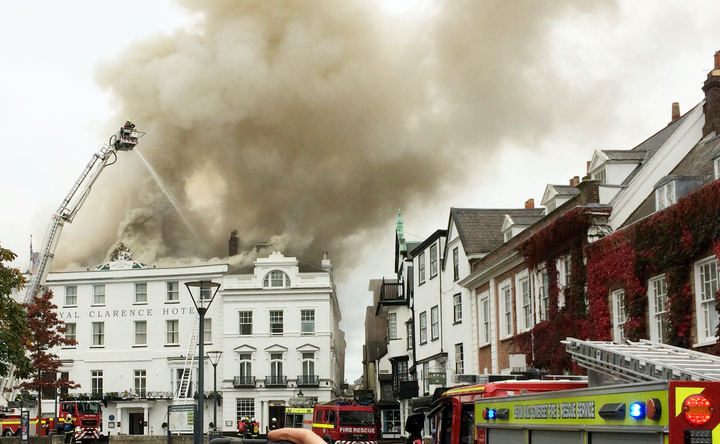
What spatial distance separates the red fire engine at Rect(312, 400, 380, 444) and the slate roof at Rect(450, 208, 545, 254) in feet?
26.1

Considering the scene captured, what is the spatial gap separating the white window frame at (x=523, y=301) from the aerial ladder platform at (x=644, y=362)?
1872 centimetres

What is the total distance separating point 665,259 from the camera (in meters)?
20.9

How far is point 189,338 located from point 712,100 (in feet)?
173

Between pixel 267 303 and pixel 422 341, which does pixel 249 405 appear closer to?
pixel 267 303

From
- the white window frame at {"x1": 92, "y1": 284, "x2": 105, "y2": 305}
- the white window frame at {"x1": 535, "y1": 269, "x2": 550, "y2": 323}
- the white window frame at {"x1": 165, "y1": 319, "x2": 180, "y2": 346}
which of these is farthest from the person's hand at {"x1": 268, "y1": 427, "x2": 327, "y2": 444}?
the white window frame at {"x1": 92, "y1": 284, "x2": 105, "y2": 305}

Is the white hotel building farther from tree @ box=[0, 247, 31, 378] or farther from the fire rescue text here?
the fire rescue text

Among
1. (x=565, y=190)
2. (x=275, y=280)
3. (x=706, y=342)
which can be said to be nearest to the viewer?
(x=706, y=342)

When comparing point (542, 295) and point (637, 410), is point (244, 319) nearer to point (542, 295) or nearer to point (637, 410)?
point (542, 295)

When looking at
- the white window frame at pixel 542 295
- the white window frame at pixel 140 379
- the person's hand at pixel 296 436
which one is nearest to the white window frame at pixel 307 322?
the white window frame at pixel 140 379

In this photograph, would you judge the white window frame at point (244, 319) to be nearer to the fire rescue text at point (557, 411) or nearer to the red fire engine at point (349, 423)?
the red fire engine at point (349, 423)

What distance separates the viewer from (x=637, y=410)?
7328 mm

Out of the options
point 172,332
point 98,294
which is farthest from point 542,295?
point 98,294

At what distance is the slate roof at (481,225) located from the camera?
3834 cm

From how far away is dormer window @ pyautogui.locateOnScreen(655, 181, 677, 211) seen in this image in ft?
71.8
